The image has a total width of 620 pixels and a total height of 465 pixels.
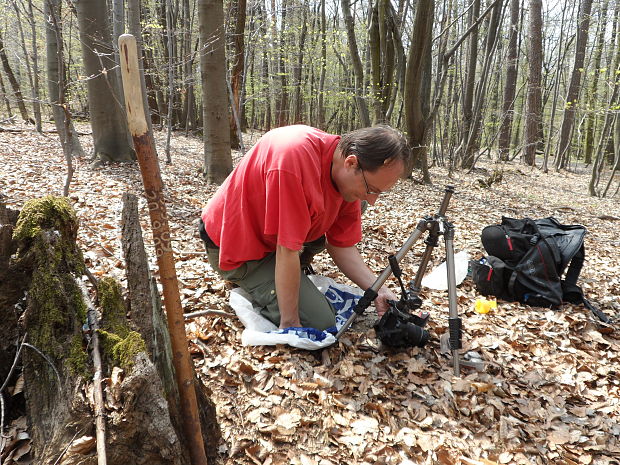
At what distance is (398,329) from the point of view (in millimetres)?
2729

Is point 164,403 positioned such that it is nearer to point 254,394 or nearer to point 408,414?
point 254,394

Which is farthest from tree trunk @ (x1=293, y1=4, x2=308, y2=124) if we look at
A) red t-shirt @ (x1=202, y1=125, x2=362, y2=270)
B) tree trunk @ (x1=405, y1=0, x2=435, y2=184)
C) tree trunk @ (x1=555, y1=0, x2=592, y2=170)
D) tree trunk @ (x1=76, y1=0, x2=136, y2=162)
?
red t-shirt @ (x1=202, y1=125, x2=362, y2=270)

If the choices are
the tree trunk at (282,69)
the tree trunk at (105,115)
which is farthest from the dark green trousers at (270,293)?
the tree trunk at (282,69)

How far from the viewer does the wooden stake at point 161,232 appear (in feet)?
3.22

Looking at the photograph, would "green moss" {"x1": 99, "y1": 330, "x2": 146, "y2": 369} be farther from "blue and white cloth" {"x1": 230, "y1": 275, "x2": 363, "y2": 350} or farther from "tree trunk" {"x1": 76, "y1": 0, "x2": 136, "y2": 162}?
"tree trunk" {"x1": 76, "y1": 0, "x2": 136, "y2": 162}

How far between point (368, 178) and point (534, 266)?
2.30m

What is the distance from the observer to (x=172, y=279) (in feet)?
4.16

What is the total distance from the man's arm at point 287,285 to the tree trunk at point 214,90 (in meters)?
4.74

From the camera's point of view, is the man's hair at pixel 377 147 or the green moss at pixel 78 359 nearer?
the green moss at pixel 78 359

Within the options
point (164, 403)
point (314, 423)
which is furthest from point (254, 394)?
point (164, 403)

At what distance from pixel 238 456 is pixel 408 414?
1034 mm

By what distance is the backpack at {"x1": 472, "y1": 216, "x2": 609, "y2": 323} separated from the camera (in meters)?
3.71

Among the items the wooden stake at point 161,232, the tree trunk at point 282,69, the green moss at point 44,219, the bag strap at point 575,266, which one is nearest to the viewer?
the wooden stake at point 161,232

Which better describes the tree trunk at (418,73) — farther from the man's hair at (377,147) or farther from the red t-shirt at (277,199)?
the man's hair at (377,147)
